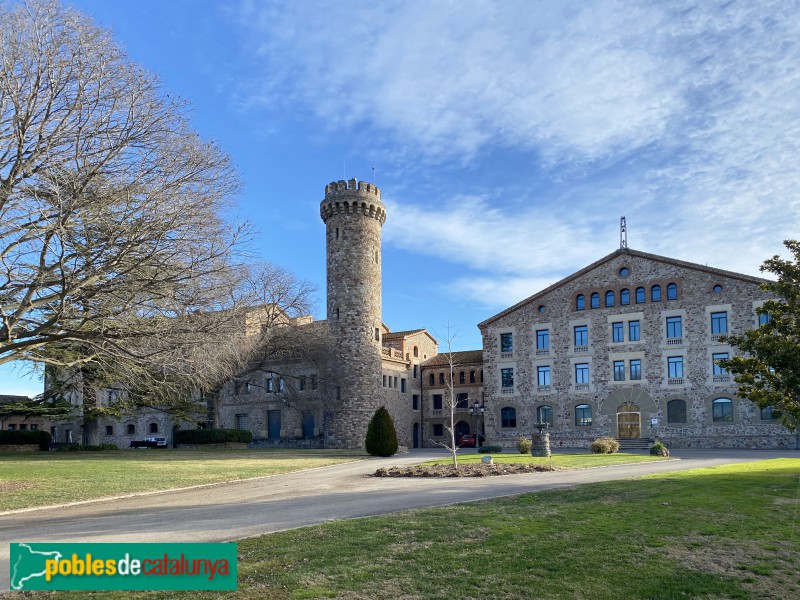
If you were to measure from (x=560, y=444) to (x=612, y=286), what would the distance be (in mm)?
11381

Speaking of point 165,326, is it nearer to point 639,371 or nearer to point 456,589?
point 456,589

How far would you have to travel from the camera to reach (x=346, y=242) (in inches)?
1885

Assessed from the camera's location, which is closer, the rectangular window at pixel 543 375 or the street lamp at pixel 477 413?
the rectangular window at pixel 543 375

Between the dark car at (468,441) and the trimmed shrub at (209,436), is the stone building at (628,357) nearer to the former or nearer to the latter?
the dark car at (468,441)

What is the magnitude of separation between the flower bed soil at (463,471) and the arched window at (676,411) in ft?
77.9

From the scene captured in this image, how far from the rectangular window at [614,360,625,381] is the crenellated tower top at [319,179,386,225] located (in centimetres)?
1917

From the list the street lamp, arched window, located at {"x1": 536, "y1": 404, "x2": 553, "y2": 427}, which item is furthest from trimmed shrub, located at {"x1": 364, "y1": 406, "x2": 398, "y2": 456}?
arched window, located at {"x1": 536, "y1": 404, "x2": 553, "y2": 427}

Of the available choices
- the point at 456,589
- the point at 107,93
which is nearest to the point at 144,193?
the point at 107,93

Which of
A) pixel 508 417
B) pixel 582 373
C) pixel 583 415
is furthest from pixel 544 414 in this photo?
pixel 582 373

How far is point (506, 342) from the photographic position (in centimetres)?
5259

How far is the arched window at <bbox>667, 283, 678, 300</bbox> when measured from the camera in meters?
46.3

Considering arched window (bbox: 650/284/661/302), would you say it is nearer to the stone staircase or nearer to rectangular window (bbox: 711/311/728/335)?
rectangular window (bbox: 711/311/728/335)

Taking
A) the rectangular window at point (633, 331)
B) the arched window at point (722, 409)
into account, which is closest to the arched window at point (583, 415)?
the rectangular window at point (633, 331)

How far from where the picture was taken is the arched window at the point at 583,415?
4841cm
